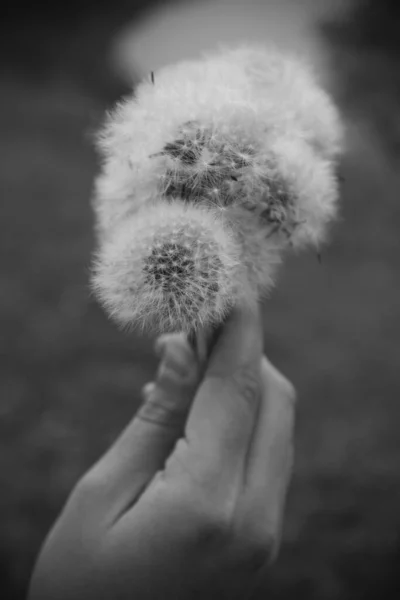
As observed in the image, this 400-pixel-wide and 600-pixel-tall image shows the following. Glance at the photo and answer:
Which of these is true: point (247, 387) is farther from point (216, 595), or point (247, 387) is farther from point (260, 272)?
point (216, 595)

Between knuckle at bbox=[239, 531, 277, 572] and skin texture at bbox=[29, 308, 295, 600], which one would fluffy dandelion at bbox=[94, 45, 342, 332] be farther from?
knuckle at bbox=[239, 531, 277, 572]

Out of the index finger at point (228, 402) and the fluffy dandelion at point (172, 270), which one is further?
the index finger at point (228, 402)

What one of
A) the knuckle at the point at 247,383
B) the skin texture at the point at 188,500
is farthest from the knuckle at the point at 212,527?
the knuckle at the point at 247,383

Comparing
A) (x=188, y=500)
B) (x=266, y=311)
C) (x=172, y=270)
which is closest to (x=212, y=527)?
(x=188, y=500)

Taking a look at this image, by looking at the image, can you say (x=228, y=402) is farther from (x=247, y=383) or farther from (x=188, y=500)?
(x=188, y=500)

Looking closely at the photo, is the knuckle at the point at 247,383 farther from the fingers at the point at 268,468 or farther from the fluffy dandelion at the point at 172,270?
the fluffy dandelion at the point at 172,270

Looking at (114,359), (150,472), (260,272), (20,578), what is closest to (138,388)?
(114,359)
